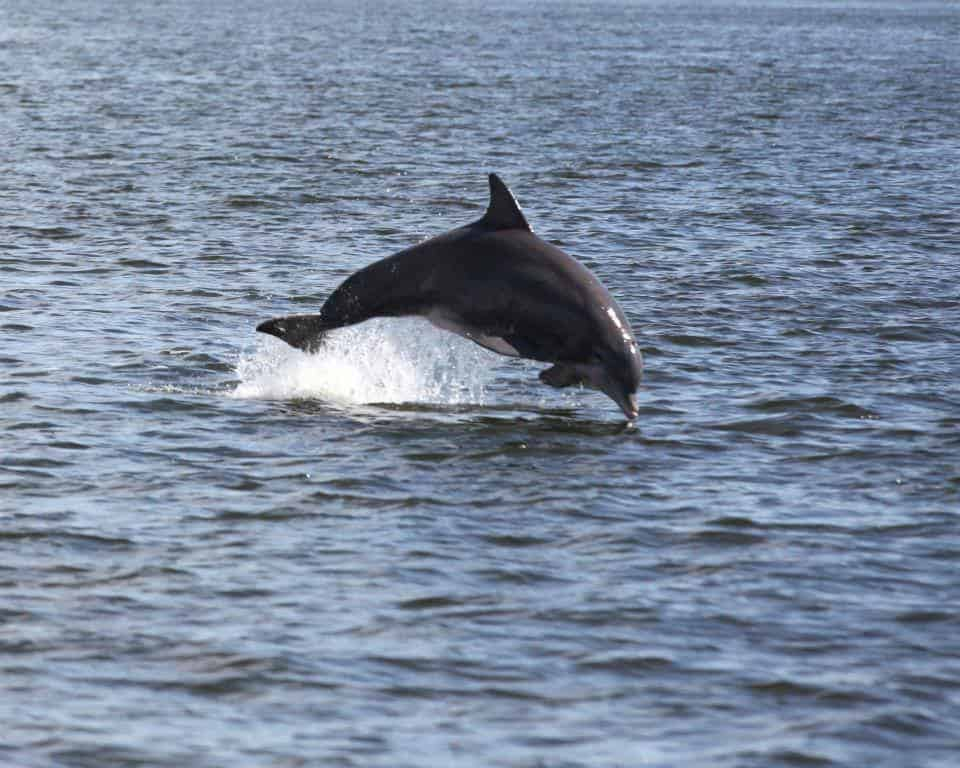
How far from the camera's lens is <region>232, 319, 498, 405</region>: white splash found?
18.6m

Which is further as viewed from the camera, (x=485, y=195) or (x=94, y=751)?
(x=485, y=195)

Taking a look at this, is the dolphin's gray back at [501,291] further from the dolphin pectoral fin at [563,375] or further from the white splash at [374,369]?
the white splash at [374,369]

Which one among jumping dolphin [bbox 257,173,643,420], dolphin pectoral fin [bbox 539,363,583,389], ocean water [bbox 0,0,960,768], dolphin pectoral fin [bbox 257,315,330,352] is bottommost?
ocean water [bbox 0,0,960,768]

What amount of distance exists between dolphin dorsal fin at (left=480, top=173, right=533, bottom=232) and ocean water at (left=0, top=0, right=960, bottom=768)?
6.29 feet

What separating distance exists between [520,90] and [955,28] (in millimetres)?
77096

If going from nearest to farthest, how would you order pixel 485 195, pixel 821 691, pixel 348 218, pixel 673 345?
pixel 821 691 → pixel 673 345 → pixel 348 218 → pixel 485 195

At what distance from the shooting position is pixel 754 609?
12.4 m

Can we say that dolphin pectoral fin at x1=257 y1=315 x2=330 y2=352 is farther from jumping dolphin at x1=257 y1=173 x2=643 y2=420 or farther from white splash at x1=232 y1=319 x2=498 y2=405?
jumping dolphin at x1=257 y1=173 x2=643 y2=420

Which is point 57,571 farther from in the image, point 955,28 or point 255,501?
point 955,28

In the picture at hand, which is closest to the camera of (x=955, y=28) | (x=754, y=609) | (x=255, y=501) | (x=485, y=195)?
(x=754, y=609)

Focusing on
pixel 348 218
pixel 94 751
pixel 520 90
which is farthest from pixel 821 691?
pixel 520 90

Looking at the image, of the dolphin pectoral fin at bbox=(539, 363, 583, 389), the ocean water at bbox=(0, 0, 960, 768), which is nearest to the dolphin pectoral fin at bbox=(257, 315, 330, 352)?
the ocean water at bbox=(0, 0, 960, 768)

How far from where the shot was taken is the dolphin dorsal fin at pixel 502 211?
1692cm

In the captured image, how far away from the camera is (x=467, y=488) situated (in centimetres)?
1524
